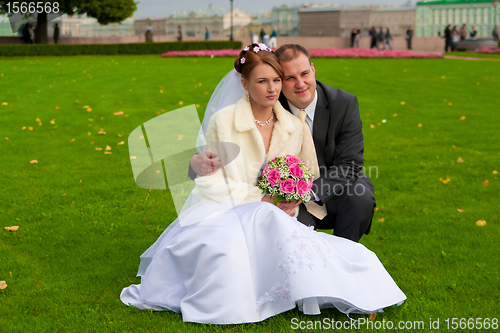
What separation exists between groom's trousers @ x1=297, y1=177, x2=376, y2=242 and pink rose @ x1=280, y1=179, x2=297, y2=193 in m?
0.74

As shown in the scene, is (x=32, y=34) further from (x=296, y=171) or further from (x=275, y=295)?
(x=275, y=295)

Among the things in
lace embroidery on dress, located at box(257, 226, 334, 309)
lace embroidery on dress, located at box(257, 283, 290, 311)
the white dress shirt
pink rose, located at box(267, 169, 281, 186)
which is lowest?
lace embroidery on dress, located at box(257, 283, 290, 311)

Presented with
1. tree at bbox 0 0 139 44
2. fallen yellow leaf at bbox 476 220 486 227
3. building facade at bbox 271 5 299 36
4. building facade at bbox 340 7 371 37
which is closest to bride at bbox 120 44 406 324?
fallen yellow leaf at bbox 476 220 486 227

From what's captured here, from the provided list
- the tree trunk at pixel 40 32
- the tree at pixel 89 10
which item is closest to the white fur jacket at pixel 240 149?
the tree at pixel 89 10

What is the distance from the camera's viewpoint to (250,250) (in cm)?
354

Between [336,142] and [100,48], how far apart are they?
32.0 m

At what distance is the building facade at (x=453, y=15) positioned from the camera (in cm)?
9608

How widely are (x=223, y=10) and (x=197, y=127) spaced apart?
360ft

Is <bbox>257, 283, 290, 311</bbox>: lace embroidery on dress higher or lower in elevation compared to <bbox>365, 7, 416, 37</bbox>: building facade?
lower

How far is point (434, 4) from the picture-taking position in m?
99.2

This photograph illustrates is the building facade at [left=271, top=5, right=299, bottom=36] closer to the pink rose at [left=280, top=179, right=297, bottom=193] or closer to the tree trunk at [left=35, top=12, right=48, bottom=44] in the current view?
the tree trunk at [left=35, top=12, right=48, bottom=44]

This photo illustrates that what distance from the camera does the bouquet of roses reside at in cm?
374

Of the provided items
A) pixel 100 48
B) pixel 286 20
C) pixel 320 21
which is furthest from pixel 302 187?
pixel 286 20

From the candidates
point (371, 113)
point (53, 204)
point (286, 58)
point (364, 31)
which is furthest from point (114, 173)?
point (364, 31)
